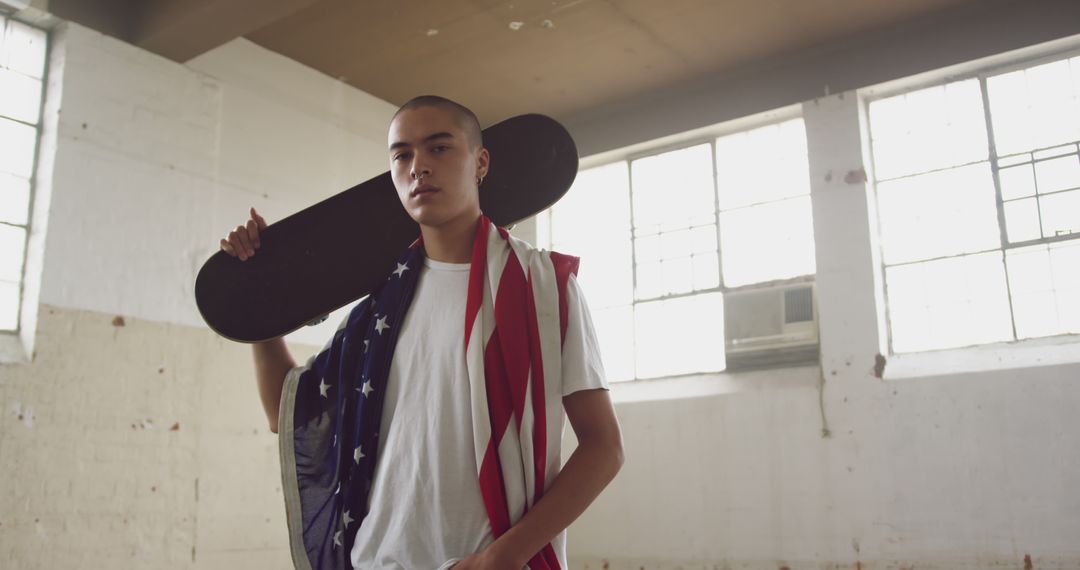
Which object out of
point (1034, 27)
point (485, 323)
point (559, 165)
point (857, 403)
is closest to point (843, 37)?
point (1034, 27)

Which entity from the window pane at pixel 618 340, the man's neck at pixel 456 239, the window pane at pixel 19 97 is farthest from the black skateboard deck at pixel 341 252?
the window pane at pixel 618 340

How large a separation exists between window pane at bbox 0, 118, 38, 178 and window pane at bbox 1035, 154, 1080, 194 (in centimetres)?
511

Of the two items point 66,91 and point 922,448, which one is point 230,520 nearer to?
point 66,91

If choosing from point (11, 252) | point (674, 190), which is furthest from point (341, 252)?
point (674, 190)

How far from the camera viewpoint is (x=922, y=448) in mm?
4754

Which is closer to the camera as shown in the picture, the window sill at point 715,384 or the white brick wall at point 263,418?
the white brick wall at point 263,418

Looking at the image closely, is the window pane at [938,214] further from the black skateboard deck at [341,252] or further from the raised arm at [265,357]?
the raised arm at [265,357]

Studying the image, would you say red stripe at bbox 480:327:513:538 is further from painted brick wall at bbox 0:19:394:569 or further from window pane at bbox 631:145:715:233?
window pane at bbox 631:145:715:233

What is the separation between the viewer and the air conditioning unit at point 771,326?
17.2 feet

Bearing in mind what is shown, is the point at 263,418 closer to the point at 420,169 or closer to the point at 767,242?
the point at 767,242

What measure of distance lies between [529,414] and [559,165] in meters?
0.66

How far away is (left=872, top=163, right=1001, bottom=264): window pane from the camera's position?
4.93 meters

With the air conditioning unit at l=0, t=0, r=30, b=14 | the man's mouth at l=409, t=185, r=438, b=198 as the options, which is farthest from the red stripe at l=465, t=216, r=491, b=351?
the air conditioning unit at l=0, t=0, r=30, b=14

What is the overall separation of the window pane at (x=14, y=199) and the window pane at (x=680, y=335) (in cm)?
365
